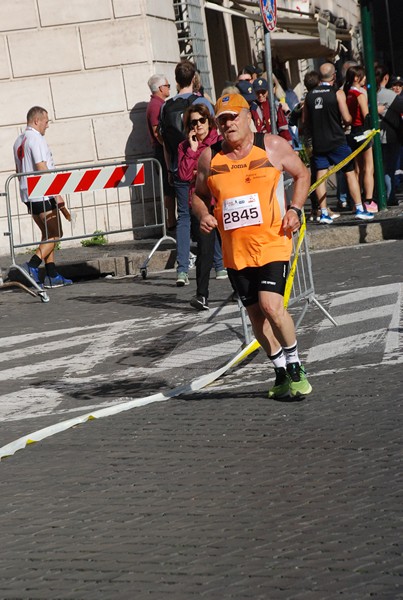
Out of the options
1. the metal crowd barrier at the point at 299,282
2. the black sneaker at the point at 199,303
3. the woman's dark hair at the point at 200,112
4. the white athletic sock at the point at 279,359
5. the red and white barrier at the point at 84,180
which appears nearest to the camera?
the white athletic sock at the point at 279,359

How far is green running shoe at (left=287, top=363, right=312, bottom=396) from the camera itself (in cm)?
746

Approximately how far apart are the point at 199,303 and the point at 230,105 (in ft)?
13.1

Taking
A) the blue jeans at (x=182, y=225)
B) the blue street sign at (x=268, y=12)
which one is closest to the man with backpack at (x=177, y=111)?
the blue jeans at (x=182, y=225)

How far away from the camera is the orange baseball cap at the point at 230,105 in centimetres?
737

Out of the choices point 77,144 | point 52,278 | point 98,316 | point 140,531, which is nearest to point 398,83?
point 77,144

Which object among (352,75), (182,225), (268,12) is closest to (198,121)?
(182,225)

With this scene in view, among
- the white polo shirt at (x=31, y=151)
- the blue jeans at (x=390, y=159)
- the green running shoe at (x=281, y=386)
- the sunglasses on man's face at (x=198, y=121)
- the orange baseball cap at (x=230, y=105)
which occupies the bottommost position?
the green running shoe at (x=281, y=386)

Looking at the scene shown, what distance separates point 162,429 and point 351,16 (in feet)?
138

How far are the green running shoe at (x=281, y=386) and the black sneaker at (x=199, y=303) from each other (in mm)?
3641

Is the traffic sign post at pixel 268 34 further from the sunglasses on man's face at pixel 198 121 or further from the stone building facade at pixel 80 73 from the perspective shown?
the sunglasses on man's face at pixel 198 121

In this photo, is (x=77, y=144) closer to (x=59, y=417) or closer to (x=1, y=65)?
(x=1, y=65)

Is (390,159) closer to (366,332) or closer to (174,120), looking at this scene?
(174,120)

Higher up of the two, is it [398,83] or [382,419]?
[398,83]

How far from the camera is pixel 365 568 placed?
14.7 feet
